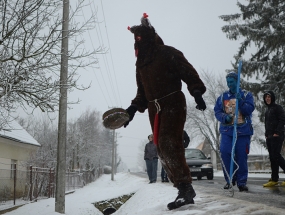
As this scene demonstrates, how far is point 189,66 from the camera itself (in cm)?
363

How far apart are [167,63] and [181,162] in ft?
3.58

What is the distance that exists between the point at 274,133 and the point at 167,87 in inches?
149

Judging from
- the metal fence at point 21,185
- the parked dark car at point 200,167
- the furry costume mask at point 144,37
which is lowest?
the metal fence at point 21,185

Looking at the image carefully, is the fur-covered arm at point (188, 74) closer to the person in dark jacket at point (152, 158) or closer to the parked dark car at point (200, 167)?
the person in dark jacket at point (152, 158)

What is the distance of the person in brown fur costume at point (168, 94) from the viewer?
11.4 feet

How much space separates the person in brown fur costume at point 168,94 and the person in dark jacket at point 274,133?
3.62 meters

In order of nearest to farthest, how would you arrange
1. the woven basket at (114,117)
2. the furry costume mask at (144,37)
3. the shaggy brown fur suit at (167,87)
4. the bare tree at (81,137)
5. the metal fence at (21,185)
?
the shaggy brown fur suit at (167,87) → the woven basket at (114,117) → the furry costume mask at (144,37) → the metal fence at (21,185) → the bare tree at (81,137)

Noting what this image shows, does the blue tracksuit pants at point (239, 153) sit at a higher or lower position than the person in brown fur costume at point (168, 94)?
lower

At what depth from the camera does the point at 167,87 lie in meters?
3.69

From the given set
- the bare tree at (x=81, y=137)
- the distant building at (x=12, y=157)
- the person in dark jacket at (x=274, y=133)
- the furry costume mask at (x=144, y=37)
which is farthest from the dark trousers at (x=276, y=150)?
the bare tree at (x=81, y=137)

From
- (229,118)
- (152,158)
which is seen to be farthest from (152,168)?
(229,118)

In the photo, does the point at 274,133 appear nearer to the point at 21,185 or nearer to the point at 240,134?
the point at 240,134

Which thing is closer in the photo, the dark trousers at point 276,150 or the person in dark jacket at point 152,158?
the dark trousers at point 276,150

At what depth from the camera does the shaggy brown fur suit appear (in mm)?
3521
